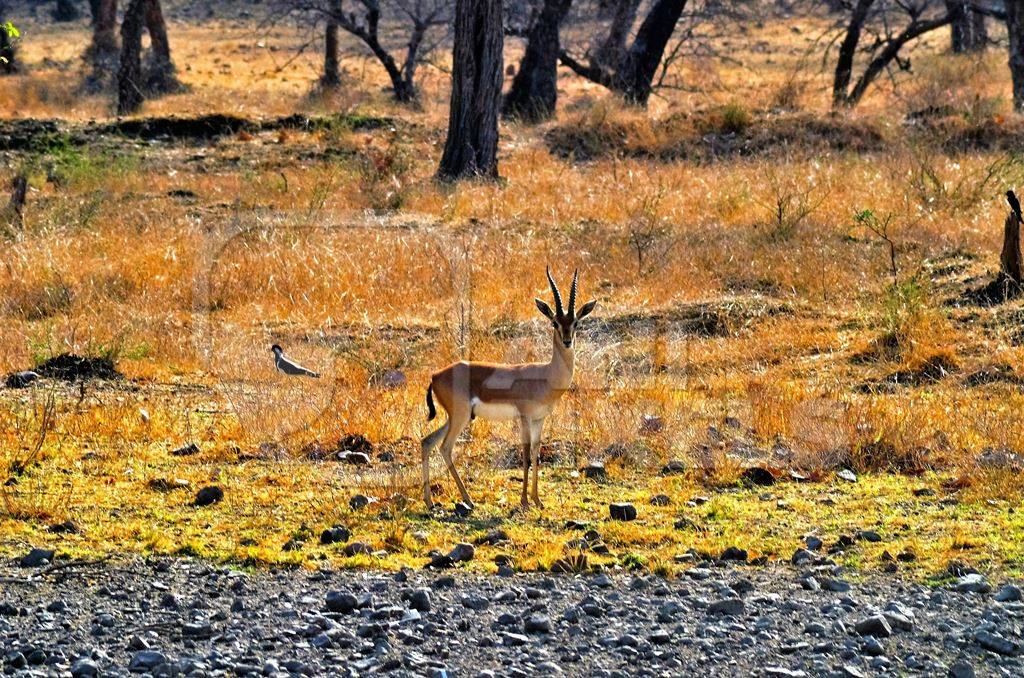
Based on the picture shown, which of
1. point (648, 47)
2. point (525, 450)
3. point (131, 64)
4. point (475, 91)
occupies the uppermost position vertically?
point (648, 47)

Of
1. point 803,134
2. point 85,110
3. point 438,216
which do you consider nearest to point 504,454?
point 438,216

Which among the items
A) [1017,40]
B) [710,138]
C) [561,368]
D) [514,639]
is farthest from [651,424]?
[1017,40]

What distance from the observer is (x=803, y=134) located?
17891 millimetres

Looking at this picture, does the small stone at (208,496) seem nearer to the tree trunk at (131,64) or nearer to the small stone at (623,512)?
the small stone at (623,512)

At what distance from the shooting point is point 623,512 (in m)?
6.44

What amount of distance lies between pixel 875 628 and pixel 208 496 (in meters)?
3.29

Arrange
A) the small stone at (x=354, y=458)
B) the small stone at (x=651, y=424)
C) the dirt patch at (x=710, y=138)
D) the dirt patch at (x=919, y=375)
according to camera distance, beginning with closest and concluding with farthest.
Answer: the small stone at (x=354, y=458) < the small stone at (x=651, y=424) < the dirt patch at (x=919, y=375) < the dirt patch at (x=710, y=138)

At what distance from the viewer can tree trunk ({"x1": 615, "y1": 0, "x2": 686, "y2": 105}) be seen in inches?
899

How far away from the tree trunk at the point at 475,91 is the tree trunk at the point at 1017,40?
801 centimetres

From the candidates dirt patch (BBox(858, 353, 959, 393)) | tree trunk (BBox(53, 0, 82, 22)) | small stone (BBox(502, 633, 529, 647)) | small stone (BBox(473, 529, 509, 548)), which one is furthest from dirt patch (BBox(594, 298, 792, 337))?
tree trunk (BBox(53, 0, 82, 22))

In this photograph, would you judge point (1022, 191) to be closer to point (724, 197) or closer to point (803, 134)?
Result: point (724, 197)

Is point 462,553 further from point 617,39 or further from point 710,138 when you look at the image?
point 617,39

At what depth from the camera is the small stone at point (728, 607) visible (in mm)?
5276

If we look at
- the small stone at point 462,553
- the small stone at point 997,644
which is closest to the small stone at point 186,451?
the small stone at point 462,553
